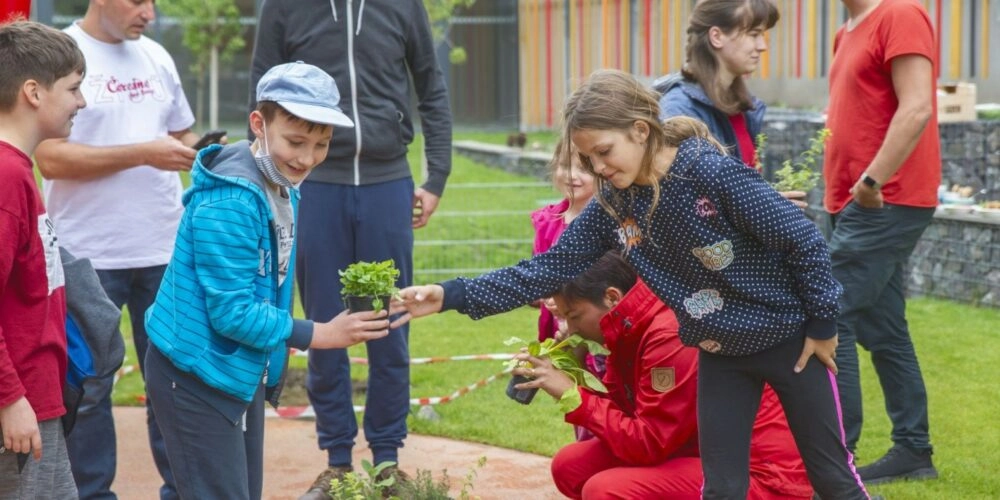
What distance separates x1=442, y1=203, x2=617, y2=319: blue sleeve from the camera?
13.4 feet

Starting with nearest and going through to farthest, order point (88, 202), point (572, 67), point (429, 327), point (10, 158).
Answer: point (10, 158) → point (88, 202) → point (429, 327) → point (572, 67)

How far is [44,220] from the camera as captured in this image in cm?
380

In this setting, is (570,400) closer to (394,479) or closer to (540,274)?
(540,274)

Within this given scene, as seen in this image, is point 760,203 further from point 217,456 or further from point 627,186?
point 217,456

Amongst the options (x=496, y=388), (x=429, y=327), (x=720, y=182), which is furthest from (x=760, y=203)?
(x=429, y=327)

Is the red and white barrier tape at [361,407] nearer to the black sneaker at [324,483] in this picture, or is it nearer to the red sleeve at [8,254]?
the black sneaker at [324,483]

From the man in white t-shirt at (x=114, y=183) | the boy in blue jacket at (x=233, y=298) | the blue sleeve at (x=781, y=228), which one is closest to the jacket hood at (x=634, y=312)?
the blue sleeve at (x=781, y=228)

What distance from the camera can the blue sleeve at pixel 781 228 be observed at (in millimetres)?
3783

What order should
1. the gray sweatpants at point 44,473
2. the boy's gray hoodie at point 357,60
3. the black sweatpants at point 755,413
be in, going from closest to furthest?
1. the gray sweatpants at point 44,473
2. the black sweatpants at point 755,413
3. the boy's gray hoodie at point 357,60

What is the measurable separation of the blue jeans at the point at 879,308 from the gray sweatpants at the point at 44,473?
3003 mm

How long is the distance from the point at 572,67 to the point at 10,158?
68.2ft

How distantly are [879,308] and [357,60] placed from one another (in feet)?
8.02

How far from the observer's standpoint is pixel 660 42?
2084 centimetres

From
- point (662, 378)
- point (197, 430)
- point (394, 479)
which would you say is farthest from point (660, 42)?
point (197, 430)
